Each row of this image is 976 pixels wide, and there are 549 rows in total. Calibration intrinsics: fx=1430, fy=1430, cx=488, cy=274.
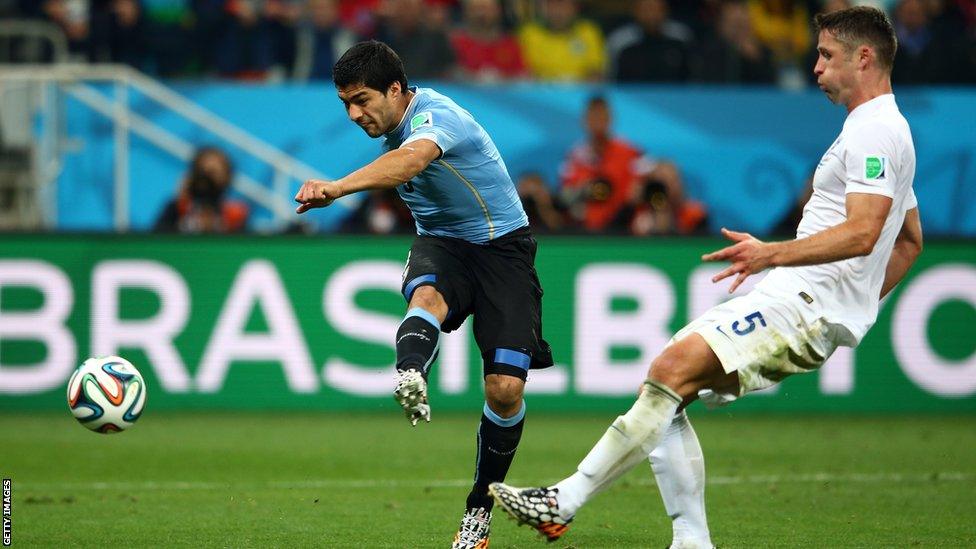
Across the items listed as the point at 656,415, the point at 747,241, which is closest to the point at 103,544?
the point at 656,415

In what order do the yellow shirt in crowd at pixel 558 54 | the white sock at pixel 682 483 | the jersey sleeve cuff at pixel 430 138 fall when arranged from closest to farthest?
the white sock at pixel 682 483, the jersey sleeve cuff at pixel 430 138, the yellow shirt in crowd at pixel 558 54

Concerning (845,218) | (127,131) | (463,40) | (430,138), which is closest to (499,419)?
(430,138)

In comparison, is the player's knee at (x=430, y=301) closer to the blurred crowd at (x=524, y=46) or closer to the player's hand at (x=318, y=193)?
the player's hand at (x=318, y=193)

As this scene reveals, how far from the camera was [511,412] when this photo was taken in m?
7.31

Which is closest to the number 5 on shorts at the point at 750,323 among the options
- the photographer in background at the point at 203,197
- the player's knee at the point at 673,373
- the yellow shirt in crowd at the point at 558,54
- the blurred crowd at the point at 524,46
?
the player's knee at the point at 673,373

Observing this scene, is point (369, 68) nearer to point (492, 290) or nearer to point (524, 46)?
point (492, 290)

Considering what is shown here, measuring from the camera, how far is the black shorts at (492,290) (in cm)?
720

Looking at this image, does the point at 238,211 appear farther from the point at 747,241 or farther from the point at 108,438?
the point at 747,241

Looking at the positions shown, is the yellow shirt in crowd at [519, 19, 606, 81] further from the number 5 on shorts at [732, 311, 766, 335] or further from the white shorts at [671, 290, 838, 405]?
the number 5 on shorts at [732, 311, 766, 335]

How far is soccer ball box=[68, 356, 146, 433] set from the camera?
7.59 metres

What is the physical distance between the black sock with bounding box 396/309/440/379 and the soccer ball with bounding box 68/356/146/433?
67.3 inches

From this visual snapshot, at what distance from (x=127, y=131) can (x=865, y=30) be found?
429 inches

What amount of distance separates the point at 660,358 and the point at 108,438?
7034 millimetres

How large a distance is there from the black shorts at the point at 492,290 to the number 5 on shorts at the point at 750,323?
4.18 feet
